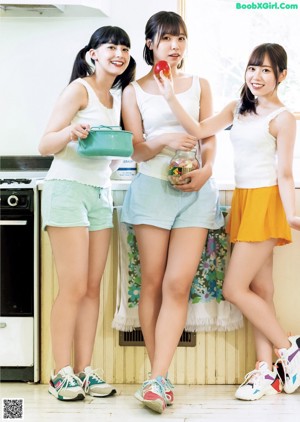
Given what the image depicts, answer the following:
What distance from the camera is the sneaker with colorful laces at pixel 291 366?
124 inches

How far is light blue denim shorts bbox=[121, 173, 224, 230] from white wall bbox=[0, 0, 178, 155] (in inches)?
42.6

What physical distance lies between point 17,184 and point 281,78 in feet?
3.76

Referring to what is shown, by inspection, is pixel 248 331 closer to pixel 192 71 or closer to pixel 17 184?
pixel 17 184

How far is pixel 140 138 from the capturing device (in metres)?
3.06

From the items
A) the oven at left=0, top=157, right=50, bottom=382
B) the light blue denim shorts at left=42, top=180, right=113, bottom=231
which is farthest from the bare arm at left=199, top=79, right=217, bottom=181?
the oven at left=0, top=157, right=50, bottom=382

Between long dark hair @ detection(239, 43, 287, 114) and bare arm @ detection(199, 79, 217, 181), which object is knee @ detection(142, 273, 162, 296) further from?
long dark hair @ detection(239, 43, 287, 114)

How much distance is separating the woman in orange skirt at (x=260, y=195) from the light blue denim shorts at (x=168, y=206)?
0.15 m

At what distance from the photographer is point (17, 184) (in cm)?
329

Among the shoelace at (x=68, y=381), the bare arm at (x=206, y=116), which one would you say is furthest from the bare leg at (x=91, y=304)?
the bare arm at (x=206, y=116)

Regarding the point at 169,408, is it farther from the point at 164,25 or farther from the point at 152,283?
the point at 164,25

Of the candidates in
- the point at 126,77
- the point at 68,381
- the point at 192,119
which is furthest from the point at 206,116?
the point at 68,381

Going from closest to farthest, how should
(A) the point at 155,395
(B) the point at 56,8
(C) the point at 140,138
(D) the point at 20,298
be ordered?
(A) the point at 155,395 < (C) the point at 140,138 < (D) the point at 20,298 < (B) the point at 56,8

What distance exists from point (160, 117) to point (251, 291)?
2.54 ft

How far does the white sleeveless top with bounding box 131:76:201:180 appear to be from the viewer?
3018 mm
